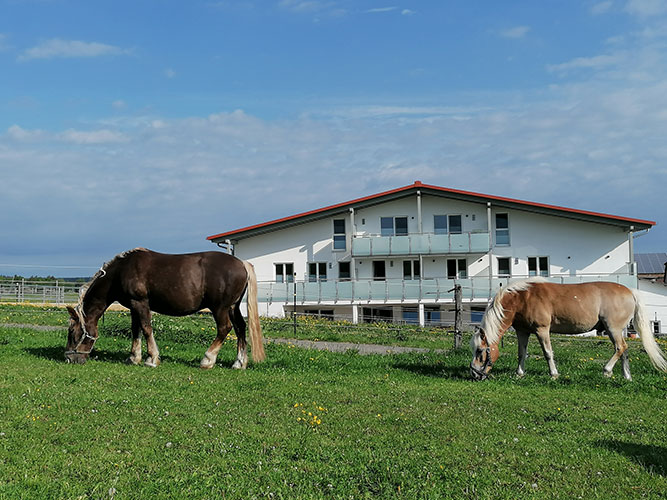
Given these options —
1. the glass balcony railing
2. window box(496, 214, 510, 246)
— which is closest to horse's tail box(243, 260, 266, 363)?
the glass balcony railing

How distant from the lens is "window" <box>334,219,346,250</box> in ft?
131

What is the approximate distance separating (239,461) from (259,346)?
6.64 meters

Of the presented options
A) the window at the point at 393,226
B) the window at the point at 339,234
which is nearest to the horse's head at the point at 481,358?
the window at the point at 393,226

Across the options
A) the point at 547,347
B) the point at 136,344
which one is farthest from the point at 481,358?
the point at 136,344

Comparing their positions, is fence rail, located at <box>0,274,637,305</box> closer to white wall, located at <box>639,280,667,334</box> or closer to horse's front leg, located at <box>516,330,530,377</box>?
white wall, located at <box>639,280,667,334</box>

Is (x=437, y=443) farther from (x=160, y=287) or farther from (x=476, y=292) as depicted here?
(x=476, y=292)

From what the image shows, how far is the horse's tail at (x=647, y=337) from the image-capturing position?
39.2ft

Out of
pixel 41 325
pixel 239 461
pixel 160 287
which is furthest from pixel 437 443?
pixel 41 325

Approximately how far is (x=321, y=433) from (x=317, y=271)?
1289 inches

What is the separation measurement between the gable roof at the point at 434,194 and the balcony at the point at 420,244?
2.35 metres

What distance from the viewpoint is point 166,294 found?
12.4m

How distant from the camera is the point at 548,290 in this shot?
12656 mm

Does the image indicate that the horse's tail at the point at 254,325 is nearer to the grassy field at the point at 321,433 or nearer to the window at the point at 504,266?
the grassy field at the point at 321,433

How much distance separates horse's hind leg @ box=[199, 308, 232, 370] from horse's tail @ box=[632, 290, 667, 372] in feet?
28.4
